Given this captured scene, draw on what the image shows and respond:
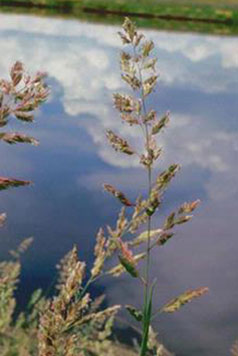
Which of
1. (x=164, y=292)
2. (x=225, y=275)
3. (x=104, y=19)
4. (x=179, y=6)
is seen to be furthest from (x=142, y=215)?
(x=179, y=6)

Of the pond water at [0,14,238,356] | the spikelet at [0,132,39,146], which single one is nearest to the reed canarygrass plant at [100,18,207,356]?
the spikelet at [0,132,39,146]

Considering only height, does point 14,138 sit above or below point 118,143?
below

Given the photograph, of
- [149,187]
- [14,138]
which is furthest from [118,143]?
[14,138]

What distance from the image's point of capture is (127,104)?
6.07ft

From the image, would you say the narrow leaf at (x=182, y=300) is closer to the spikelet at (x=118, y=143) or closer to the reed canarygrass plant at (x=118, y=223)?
the reed canarygrass plant at (x=118, y=223)

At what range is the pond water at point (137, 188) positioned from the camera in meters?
8.12

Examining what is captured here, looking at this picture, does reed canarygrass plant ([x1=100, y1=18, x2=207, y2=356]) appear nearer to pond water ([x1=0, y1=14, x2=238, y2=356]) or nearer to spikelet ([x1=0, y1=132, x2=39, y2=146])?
spikelet ([x1=0, y1=132, x2=39, y2=146])

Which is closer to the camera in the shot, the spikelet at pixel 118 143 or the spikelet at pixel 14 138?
the spikelet at pixel 14 138

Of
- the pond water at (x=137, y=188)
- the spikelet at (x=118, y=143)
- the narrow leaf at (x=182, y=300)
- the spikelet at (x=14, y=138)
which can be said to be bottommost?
the narrow leaf at (x=182, y=300)

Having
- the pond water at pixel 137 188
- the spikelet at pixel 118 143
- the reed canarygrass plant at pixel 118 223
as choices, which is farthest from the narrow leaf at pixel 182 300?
the pond water at pixel 137 188

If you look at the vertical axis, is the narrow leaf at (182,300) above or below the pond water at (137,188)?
below

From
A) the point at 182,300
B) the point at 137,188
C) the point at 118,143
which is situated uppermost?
the point at 137,188

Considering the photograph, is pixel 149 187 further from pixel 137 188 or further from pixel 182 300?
pixel 137 188

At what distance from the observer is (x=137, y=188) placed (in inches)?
510
